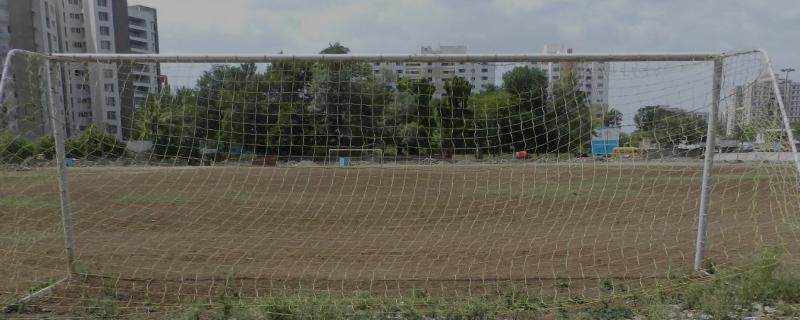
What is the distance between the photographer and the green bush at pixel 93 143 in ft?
20.4

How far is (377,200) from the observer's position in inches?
412

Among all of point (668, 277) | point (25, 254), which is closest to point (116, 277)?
point (25, 254)

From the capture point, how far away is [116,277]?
449cm

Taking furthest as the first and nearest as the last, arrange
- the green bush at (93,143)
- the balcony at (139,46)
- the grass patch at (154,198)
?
the balcony at (139,46)
the grass patch at (154,198)
the green bush at (93,143)

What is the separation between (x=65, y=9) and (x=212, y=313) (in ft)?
204

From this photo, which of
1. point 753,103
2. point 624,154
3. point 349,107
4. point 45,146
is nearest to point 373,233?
point 349,107

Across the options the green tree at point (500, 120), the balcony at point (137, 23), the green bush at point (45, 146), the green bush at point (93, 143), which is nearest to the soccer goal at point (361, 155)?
the green tree at point (500, 120)

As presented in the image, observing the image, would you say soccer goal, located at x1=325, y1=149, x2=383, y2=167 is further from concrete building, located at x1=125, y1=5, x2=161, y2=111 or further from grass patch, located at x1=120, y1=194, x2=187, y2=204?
concrete building, located at x1=125, y1=5, x2=161, y2=111

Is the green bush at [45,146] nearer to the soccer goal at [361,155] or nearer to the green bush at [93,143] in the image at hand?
the green bush at [93,143]

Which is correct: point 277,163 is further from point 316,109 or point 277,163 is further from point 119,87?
point 119,87

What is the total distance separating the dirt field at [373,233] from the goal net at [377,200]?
0.04 m

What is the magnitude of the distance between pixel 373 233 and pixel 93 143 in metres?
4.34

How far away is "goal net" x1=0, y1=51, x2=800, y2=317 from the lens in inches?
161

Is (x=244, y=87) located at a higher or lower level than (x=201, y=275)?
higher
